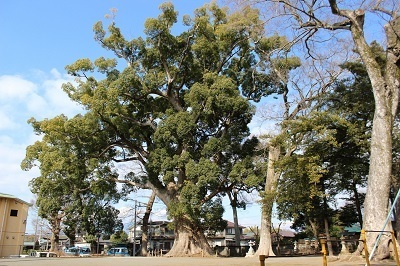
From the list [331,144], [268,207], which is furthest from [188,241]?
[331,144]

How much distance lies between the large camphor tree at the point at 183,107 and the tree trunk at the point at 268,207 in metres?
1.28

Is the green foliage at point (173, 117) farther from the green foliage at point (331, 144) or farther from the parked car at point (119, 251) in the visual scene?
the parked car at point (119, 251)

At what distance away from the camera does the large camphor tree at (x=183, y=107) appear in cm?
2145

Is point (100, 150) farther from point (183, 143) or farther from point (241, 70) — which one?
point (241, 70)

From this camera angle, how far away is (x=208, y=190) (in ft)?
72.4

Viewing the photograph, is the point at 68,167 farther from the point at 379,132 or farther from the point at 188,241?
the point at 379,132

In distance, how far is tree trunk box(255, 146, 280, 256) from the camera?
19.0m

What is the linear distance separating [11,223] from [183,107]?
16.0 m

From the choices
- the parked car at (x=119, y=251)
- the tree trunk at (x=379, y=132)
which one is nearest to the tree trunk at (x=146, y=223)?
the parked car at (x=119, y=251)

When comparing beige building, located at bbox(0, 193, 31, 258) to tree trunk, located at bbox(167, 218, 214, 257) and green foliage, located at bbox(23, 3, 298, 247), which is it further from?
tree trunk, located at bbox(167, 218, 214, 257)

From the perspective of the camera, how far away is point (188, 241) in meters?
23.0

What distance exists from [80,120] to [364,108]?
679 inches

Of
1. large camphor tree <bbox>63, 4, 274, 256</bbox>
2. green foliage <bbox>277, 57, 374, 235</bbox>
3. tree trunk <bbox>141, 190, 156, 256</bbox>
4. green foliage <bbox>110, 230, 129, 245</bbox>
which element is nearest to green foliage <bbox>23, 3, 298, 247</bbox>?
large camphor tree <bbox>63, 4, 274, 256</bbox>

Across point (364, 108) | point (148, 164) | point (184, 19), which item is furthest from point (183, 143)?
point (364, 108)
